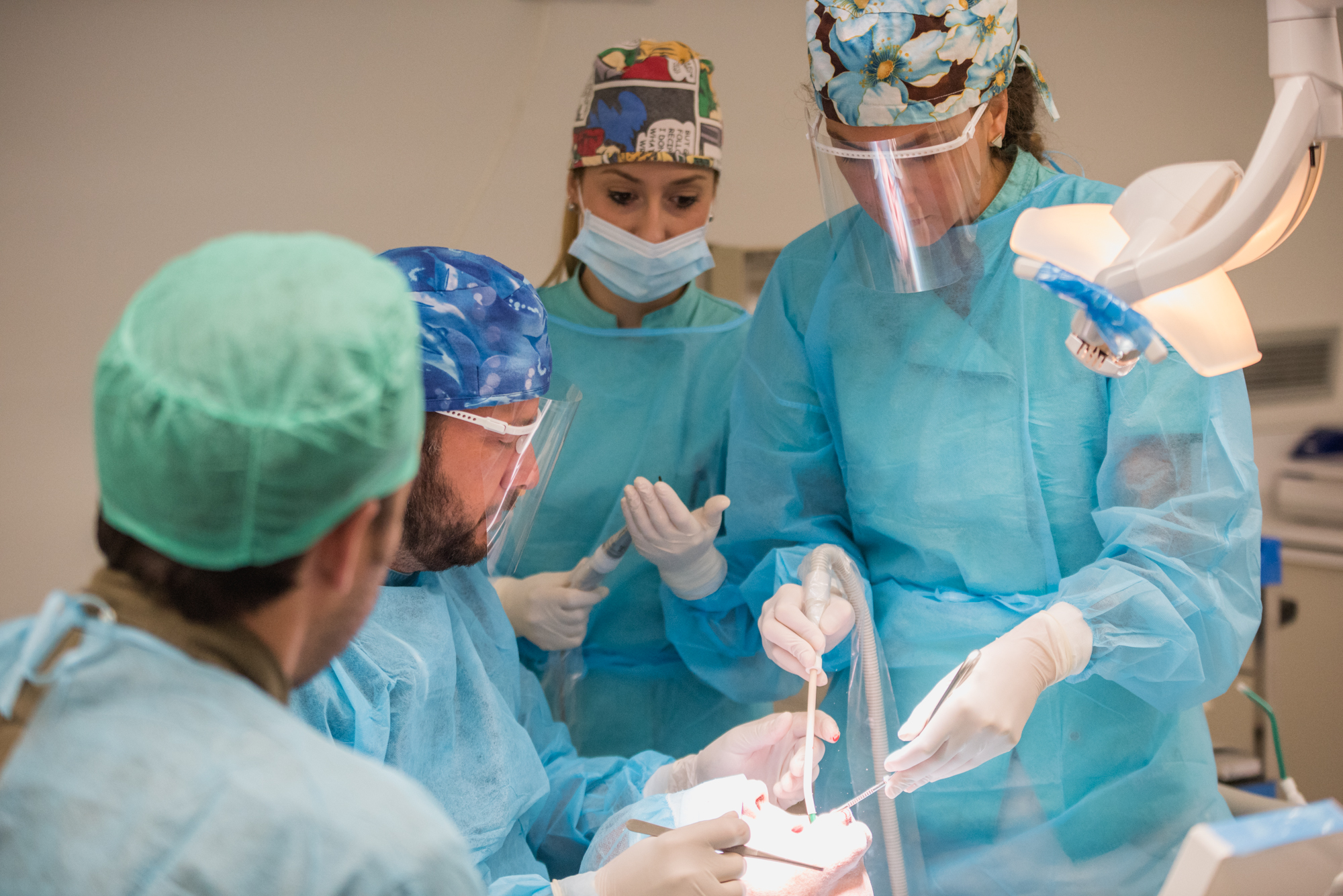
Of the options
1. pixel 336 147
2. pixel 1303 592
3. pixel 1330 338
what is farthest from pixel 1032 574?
pixel 1330 338

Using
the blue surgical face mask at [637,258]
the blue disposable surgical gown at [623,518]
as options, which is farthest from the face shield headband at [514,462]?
the blue surgical face mask at [637,258]

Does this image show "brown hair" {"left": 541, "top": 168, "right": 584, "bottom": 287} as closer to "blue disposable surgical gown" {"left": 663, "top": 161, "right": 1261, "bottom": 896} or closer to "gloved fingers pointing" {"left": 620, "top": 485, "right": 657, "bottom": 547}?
"gloved fingers pointing" {"left": 620, "top": 485, "right": 657, "bottom": 547}

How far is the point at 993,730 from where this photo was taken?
131cm

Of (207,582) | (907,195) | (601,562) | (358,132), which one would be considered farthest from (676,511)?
(358,132)

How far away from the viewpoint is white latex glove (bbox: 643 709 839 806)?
153cm

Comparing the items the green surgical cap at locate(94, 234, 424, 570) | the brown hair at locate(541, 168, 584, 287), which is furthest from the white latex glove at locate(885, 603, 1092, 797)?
the brown hair at locate(541, 168, 584, 287)

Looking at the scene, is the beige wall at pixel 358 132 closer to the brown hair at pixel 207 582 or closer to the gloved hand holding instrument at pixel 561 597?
the gloved hand holding instrument at pixel 561 597

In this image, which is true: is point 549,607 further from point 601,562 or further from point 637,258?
point 637,258

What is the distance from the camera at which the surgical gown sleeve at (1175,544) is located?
4.36ft

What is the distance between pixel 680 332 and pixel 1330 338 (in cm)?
276

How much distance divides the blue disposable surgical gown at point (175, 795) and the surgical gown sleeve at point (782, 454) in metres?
1.06

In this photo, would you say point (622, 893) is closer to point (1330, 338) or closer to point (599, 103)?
point (599, 103)

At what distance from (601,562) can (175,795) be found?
1.21 meters

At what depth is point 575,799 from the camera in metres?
1.59
